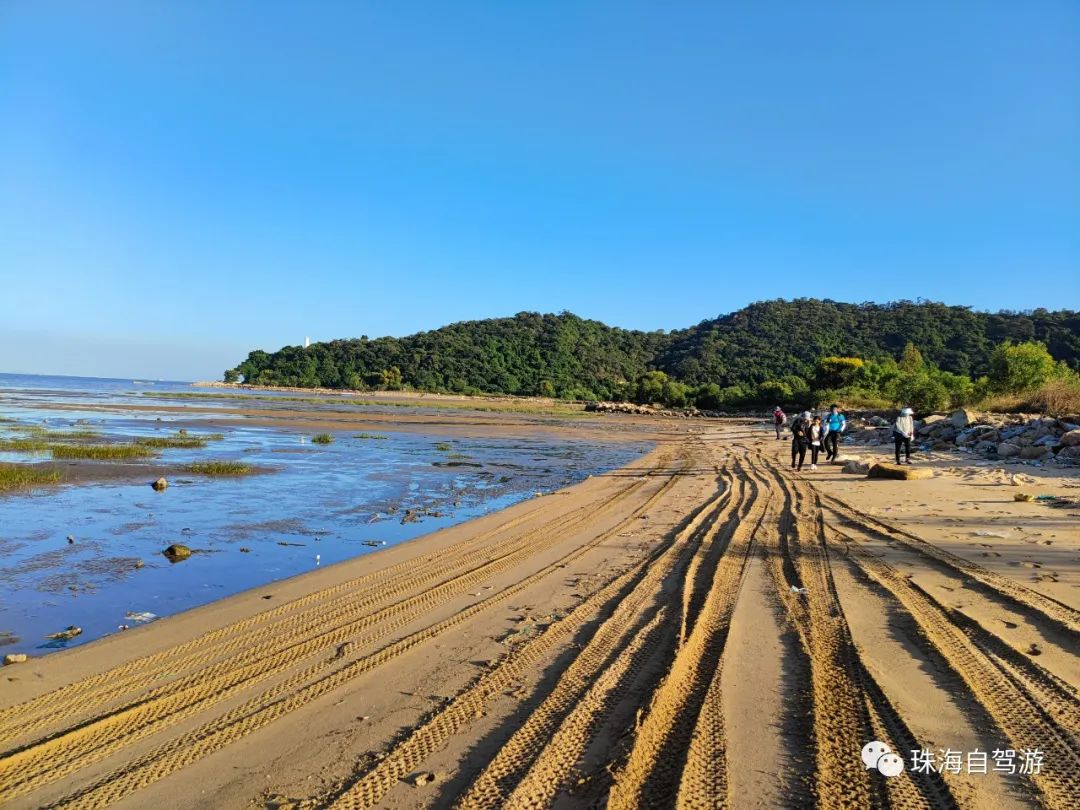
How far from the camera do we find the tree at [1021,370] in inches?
1347

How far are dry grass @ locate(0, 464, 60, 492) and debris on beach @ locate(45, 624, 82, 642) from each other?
10.3m

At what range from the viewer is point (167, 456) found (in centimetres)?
2122

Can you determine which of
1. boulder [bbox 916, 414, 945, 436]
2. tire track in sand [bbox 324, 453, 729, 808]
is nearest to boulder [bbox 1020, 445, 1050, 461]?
boulder [bbox 916, 414, 945, 436]

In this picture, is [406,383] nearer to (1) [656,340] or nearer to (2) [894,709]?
(1) [656,340]

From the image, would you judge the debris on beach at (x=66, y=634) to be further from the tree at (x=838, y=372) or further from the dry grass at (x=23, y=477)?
the tree at (x=838, y=372)

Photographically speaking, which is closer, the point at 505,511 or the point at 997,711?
the point at 997,711

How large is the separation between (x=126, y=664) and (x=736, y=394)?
3271 inches

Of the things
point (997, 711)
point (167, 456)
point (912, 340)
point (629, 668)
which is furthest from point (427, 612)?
point (912, 340)

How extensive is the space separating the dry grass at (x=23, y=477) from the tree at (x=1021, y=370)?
41.8 metres

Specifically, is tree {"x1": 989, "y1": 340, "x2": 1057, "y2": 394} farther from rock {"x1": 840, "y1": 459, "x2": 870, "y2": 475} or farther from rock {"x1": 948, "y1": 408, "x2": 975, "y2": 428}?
rock {"x1": 840, "y1": 459, "x2": 870, "y2": 475}

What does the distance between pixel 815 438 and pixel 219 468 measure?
18.2m

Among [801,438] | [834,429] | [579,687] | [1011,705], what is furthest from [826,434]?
[579,687]

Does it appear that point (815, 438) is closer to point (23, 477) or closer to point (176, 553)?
point (176, 553)

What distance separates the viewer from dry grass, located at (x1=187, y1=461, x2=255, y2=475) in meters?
17.6
